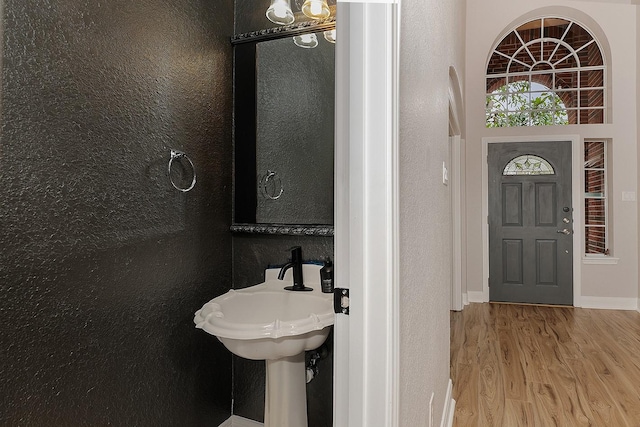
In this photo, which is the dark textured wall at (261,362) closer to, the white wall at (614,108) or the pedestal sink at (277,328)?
the pedestal sink at (277,328)

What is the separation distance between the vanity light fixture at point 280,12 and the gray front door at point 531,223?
347 cm

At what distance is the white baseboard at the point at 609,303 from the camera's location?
14.6 ft

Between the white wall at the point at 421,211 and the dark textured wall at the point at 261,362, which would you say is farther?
the dark textured wall at the point at 261,362

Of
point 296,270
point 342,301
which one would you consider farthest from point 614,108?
point 342,301

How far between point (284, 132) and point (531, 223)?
370 cm

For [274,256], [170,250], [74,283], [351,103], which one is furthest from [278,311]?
[351,103]

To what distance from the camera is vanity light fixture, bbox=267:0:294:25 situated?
2.01 metres

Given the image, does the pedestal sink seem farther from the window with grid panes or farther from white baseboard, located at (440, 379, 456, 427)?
the window with grid panes

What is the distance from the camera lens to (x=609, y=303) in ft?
14.8

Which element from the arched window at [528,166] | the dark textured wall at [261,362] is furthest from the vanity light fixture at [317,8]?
the arched window at [528,166]

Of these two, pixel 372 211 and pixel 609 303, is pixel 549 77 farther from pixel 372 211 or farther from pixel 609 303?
pixel 372 211

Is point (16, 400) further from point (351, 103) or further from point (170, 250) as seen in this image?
point (351, 103)

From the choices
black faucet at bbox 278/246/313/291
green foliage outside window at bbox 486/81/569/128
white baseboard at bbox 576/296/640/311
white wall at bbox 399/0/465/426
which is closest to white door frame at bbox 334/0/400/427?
white wall at bbox 399/0/465/426

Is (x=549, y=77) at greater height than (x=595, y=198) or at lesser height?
greater
